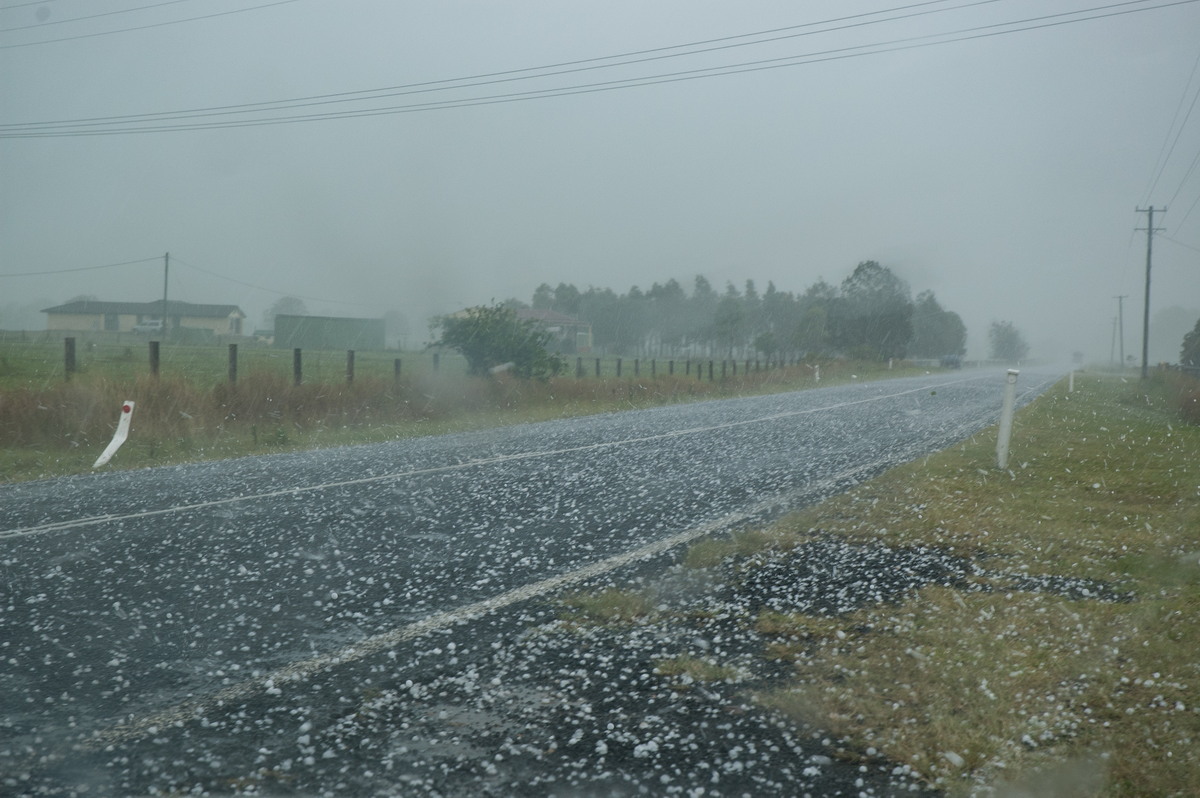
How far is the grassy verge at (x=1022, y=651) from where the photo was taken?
3.58 m

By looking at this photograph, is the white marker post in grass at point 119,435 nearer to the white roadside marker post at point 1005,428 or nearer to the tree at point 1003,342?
the white roadside marker post at point 1005,428

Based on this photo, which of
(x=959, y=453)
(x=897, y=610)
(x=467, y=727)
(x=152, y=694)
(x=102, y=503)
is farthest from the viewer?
(x=959, y=453)

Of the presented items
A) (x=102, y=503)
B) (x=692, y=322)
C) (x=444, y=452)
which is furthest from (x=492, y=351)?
(x=692, y=322)

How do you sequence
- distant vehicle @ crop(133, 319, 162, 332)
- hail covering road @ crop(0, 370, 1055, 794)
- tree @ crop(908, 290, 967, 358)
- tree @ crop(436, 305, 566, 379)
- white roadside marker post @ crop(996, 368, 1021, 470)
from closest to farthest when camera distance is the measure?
hail covering road @ crop(0, 370, 1055, 794) → white roadside marker post @ crop(996, 368, 1021, 470) → tree @ crop(436, 305, 566, 379) → distant vehicle @ crop(133, 319, 162, 332) → tree @ crop(908, 290, 967, 358)

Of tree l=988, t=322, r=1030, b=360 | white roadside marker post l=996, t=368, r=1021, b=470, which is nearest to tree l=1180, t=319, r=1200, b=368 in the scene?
white roadside marker post l=996, t=368, r=1021, b=470

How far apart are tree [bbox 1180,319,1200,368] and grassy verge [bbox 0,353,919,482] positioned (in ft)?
73.9

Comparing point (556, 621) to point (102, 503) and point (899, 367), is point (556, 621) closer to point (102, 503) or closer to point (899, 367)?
point (102, 503)

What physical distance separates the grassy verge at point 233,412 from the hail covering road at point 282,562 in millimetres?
2331

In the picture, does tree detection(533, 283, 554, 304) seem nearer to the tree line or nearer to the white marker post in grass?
the tree line

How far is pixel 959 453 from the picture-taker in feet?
42.8

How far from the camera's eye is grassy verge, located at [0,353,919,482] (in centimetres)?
1422

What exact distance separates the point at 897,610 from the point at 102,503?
751 cm

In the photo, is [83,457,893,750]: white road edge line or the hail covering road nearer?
[83,457,893,750]: white road edge line

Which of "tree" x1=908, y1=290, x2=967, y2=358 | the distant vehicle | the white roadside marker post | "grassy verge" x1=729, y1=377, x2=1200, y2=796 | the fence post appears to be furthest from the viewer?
"tree" x1=908, y1=290, x2=967, y2=358
